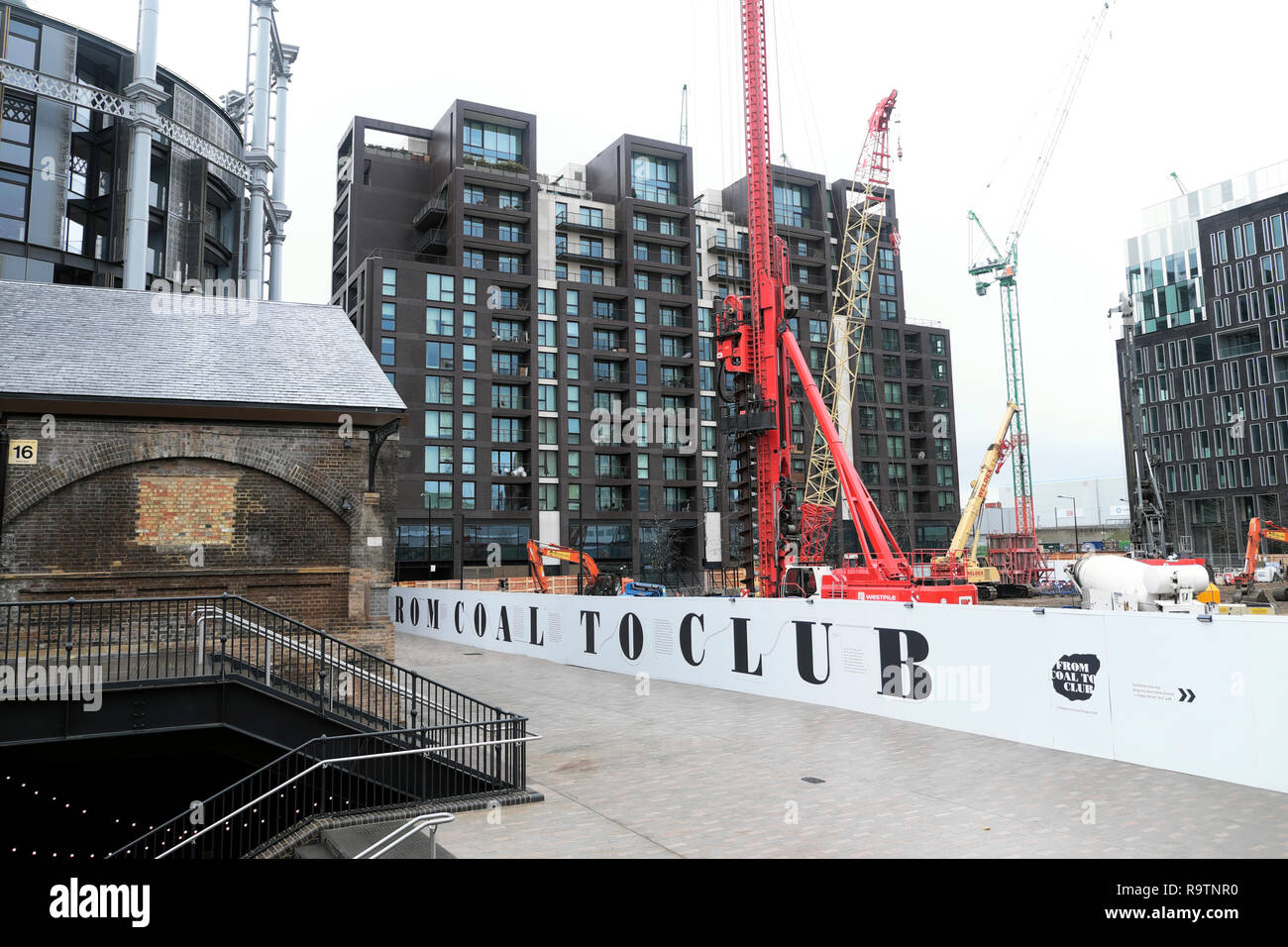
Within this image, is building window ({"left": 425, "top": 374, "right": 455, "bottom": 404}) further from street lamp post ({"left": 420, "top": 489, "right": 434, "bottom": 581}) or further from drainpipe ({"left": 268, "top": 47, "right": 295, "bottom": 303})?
drainpipe ({"left": 268, "top": 47, "right": 295, "bottom": 303})

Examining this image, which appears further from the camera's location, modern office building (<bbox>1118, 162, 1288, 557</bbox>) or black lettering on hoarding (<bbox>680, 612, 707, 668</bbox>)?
modern office building (<bbox>1118, 162, 1288, 557</bbox>)

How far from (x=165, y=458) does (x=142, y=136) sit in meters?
26.2

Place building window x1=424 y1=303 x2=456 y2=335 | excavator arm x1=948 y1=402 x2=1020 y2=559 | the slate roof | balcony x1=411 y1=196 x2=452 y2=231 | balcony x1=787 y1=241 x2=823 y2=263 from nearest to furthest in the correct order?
1. the slate roof
2. excavator arm x1=948 y1=402 x2=1020 y2=559
3. building window x1=424 y1=303 x2=456 y2=335
4. balcony x1=411 y1=196 x2=452 y2=231
5. balcony x1=787 y1=241 x2=823 y2=263

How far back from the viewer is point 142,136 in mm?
35688

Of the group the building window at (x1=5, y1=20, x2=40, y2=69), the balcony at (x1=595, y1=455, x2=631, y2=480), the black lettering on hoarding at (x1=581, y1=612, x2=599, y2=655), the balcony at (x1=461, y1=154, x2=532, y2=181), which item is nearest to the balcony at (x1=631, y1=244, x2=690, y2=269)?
the balcony at (x1=461, y1=154, x2=532, y2=181)

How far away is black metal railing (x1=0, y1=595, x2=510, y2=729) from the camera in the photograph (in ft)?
41.0

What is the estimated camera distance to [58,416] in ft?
52.6

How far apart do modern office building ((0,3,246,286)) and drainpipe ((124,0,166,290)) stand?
3.49 ft

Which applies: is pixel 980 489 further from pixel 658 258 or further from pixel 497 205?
pixel 497 205

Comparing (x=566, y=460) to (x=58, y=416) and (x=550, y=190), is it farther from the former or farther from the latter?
(x=58, y=416)

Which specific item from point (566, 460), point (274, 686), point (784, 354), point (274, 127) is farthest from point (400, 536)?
point (274, 686)
